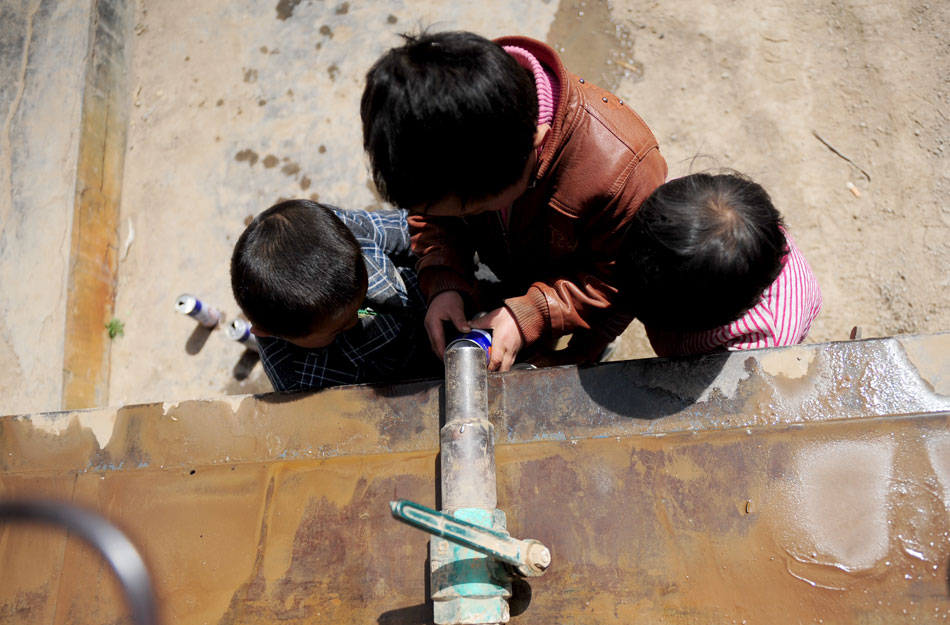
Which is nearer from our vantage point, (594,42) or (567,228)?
(567,228)

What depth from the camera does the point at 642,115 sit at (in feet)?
10.3

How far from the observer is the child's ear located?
1489 millimetres

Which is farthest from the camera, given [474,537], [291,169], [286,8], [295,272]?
[286,8]

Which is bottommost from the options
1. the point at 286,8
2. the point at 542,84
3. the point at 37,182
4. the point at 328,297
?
the point at 328,297

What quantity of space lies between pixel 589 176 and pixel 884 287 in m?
1.98

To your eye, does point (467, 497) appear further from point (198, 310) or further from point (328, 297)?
point (198, 310)

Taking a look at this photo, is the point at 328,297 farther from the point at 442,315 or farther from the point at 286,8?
the point at 286,8

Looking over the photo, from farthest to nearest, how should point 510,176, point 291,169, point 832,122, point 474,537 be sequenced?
point 291,169 → point 832,122 → point 510,176 → point 474,537

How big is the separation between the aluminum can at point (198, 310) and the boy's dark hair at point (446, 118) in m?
2.00

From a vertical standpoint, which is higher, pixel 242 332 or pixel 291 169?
pixel 291 169

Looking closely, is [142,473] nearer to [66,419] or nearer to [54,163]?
[66,419]

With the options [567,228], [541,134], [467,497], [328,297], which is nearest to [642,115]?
[567,228]

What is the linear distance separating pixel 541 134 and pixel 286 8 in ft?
9.96

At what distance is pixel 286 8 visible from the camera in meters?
3.78
